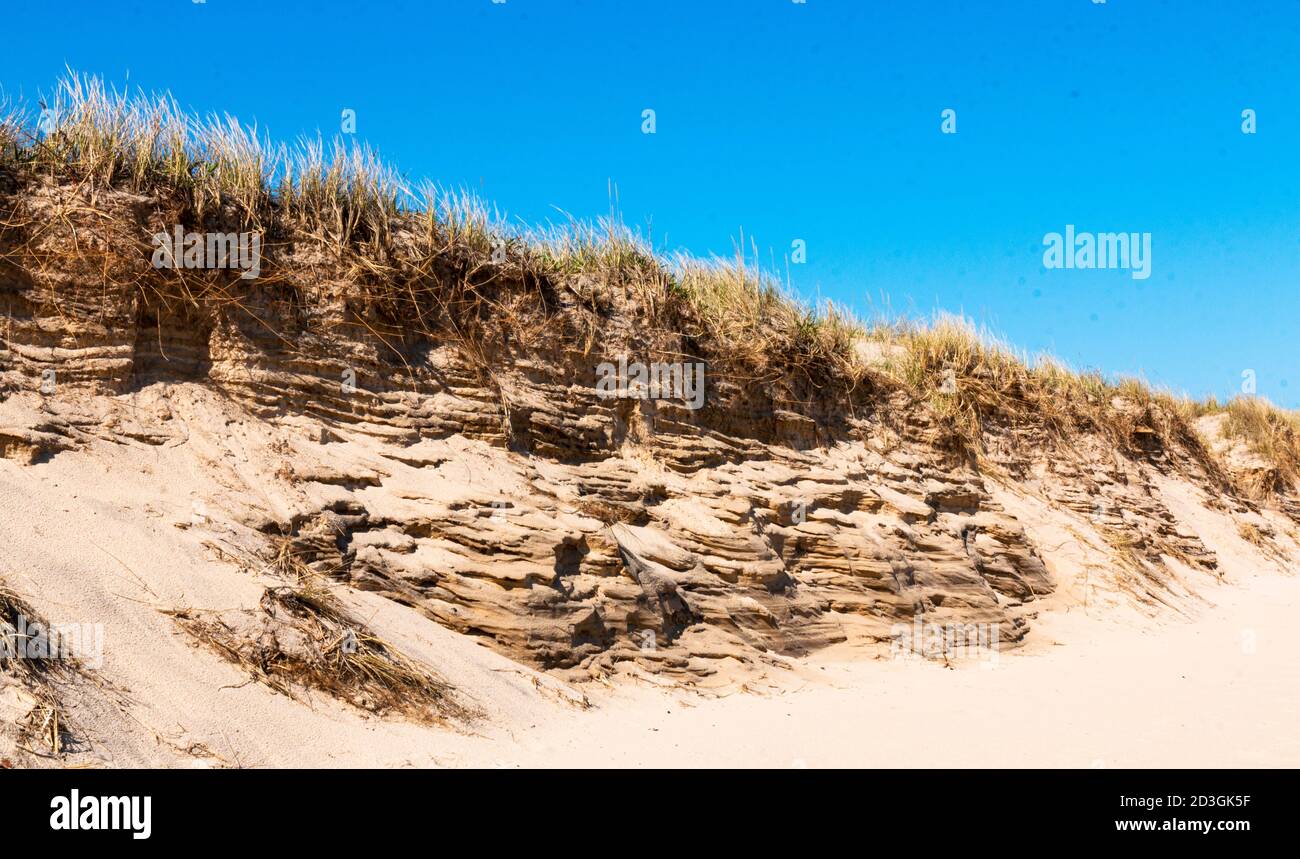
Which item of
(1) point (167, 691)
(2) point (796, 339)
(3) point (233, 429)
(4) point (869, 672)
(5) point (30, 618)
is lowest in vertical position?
(4) point (869, 672)

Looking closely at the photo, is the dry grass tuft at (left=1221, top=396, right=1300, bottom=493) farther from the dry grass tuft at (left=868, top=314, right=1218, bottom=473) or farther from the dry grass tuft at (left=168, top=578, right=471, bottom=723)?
the dry grass tuft at (left=168, top=578, right=471, bottom=723)

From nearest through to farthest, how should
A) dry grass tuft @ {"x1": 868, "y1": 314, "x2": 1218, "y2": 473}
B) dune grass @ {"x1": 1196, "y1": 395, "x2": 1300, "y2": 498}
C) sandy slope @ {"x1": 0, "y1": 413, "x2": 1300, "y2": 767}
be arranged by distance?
sandy slope @ {"x1": 0, "y1": 413, "x2": 1300, "y2": 767}, dry grass tuft @ {"x1": 868, "y1": 314, "x2": 1218, "y2": 473}, dune grass @ {"x1": 1196, "y1": 395, "x2": 1300, "y2": 498}

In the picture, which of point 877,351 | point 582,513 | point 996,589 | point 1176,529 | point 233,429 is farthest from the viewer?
point 1176,529

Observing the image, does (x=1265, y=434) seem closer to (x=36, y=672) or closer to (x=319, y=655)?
(x=319, y=655)

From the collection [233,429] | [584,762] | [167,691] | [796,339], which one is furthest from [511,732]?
[796,339]

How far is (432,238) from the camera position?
8406mm

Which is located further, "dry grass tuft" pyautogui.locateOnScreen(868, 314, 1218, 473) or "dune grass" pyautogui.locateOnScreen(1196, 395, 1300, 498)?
"dune grass" pyautogui.locateOnScreen(1196, 395, 1300, 498)

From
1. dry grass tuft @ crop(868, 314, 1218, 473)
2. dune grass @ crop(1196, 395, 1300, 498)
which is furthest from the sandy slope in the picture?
dune grass @ crop(1196, 395, 1300, 498)

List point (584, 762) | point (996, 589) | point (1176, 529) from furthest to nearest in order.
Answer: point (1176, 529)
point (996, 589)
point (584, 762)

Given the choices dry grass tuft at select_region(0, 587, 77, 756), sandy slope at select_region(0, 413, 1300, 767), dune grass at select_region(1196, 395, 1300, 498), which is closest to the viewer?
dry grass tuft at select_region(0, 587, 77, 756)

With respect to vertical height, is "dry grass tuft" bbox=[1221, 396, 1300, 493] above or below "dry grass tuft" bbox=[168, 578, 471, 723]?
above

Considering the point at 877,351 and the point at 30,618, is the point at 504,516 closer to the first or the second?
the point at 30,618

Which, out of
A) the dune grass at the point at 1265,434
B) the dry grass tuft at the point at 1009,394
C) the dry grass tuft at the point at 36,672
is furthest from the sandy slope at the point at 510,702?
the dune grass at the point at 1265,434

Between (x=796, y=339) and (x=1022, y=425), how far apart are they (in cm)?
439
